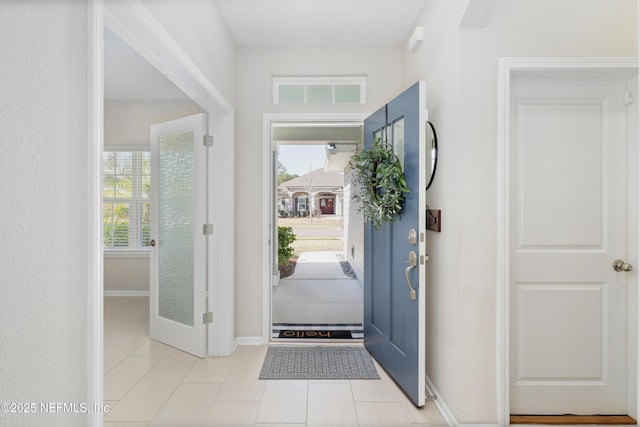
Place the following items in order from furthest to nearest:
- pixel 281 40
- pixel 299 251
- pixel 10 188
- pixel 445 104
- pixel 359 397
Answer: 1. pixel 299 251
2. pixel 281 40
3. pixel 359 397
4. pixel 445 104
5. pixel 10 188

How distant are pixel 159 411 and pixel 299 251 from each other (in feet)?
24.0

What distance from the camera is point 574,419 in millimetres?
2021

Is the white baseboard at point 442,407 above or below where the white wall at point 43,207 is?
below

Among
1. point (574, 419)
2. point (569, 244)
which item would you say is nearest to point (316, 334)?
point (574, 419)

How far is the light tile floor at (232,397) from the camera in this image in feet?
6.74

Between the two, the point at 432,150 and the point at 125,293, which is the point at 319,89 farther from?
the point at 125,293

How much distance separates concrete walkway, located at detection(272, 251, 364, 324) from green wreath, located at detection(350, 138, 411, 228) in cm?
180

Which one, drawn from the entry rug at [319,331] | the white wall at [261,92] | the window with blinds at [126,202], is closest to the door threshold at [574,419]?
the entry rug at [319,331]

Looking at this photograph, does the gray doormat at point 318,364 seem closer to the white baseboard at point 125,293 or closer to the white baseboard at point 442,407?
the white baseboard at point 442,407

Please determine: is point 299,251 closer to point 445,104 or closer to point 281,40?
point 281,40

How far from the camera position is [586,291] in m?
2.03

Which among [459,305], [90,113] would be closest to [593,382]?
[459,305]

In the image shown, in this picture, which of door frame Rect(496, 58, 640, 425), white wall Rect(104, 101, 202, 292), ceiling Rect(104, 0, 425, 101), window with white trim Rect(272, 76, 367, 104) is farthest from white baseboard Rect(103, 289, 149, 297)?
door frame Rect(496, 58, 640, 425)

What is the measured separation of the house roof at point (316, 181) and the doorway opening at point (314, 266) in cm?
173
